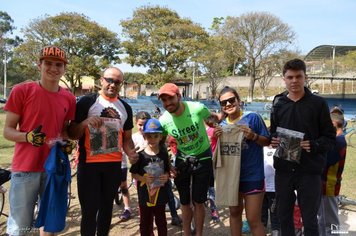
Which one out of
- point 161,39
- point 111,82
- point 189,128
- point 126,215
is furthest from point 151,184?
point 161,39

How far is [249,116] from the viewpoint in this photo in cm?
349

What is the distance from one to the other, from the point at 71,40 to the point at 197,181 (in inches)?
1271

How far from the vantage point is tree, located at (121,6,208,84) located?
1202 inches

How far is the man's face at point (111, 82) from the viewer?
3.29 metres

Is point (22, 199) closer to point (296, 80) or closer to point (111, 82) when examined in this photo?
point (111, 82)

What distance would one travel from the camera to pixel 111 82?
3.30 meters

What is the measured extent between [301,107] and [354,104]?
30764 mm

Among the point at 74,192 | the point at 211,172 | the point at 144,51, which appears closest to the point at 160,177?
the point at 211,172

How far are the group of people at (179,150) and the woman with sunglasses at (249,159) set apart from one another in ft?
0.03

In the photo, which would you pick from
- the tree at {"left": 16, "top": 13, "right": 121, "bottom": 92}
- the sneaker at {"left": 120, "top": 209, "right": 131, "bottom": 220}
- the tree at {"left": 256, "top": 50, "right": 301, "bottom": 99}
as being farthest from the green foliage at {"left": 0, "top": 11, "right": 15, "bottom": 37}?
the sneaker at {"left": 120, "top": 209, "right": 131, "bottom": 220}

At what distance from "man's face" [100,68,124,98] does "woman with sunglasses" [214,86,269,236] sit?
3.61ft

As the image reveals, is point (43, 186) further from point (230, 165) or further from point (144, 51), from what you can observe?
point (144, 51)

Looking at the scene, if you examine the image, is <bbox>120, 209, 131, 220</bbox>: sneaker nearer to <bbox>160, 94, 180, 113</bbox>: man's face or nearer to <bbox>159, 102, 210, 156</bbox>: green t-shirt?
<bbox>159, 102, 210, 156</bbox>: green t-shirt

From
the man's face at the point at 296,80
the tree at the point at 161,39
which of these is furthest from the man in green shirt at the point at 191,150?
the tree at the point at 161,39
